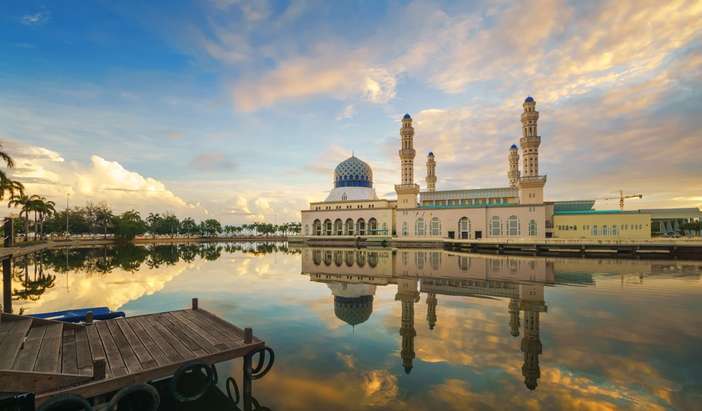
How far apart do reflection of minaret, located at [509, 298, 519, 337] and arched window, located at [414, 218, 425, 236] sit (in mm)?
56974

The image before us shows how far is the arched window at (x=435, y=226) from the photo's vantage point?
73062 mm

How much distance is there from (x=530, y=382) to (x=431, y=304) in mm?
8424

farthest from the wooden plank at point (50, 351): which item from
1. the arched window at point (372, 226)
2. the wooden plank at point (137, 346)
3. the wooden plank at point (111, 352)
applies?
the arched window at point (372, 226)

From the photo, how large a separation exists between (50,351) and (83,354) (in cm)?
55

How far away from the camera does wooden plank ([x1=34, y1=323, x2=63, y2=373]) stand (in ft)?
21.2

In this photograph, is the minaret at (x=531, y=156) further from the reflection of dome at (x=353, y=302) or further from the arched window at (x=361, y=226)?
the reflection of dome at (x=353, y=302)

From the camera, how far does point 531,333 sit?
12234 mm

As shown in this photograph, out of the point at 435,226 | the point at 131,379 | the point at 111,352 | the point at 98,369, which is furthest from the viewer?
the point at 435,226

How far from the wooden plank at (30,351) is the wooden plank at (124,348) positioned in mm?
1355

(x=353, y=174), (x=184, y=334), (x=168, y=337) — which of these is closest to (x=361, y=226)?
(x=353, y=174)

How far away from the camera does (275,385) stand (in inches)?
328

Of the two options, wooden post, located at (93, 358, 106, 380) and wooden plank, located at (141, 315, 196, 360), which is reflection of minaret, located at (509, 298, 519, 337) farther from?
wooden post, located at (93, 358, 106, 380)

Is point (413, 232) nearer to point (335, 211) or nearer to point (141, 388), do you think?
point (335, 211)

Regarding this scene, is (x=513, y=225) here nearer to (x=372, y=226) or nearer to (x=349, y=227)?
(x=372, y=226)
